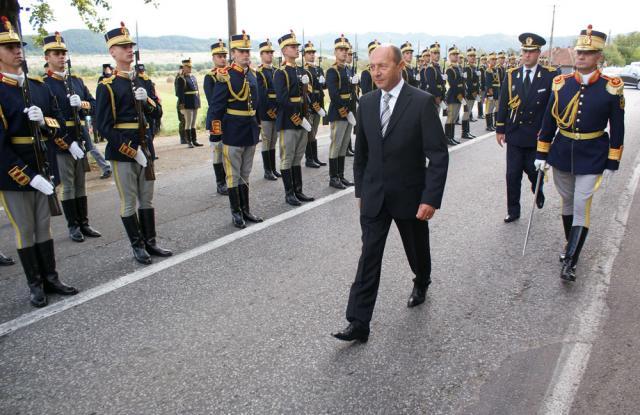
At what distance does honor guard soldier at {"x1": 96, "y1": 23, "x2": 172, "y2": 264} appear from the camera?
520 cm

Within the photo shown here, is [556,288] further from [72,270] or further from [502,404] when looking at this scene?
[72,270]

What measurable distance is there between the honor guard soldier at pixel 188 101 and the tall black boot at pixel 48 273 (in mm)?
8490

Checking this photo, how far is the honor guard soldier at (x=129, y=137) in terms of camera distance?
205 inches

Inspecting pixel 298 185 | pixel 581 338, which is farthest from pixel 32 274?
pixel 581 338

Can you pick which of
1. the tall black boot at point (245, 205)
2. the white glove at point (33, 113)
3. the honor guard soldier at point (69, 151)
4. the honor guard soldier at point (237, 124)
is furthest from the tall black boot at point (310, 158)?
the white glove at point (33, 113)

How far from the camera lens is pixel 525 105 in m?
6.47

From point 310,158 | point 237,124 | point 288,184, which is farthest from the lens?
point 310,158

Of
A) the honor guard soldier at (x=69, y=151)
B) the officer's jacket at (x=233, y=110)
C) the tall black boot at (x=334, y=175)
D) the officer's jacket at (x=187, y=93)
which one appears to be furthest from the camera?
the officer's jacket at (x=187, y=93)

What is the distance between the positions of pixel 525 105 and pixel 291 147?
10.4 feet

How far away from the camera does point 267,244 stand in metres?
5.90

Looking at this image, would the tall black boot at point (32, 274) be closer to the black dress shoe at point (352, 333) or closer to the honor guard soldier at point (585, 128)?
the black dress shoe at point (352, 333)

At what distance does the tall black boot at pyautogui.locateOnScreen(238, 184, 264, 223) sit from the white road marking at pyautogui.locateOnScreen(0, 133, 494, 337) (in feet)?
0.44

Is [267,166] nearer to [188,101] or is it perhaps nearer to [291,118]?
[291,118]

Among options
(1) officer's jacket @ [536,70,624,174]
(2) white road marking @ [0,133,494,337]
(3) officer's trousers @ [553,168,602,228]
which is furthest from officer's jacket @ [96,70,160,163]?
(3) officer's trousers @ [553,168,602,228]
